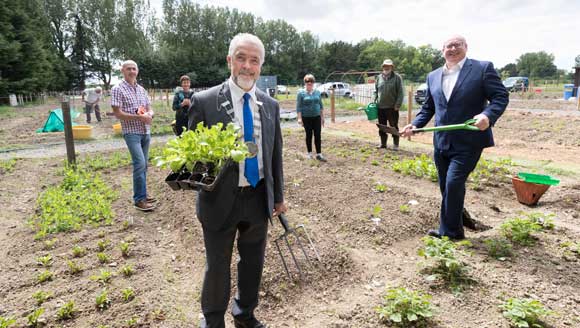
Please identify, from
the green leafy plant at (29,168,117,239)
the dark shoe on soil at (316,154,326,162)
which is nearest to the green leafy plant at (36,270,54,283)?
the green leafy plant at (29,168,117,239)

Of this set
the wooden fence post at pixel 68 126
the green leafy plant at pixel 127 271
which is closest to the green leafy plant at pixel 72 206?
the wooden fence post at pixel 68 126

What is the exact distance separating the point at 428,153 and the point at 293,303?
21.1 feet

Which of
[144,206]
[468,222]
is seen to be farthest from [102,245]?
[468,222]

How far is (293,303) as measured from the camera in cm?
289

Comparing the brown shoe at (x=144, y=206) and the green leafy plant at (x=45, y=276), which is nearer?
the green leafy plant at (x=45, y=276)

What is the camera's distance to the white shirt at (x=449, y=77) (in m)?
3.68

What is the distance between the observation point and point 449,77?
12.3 feet

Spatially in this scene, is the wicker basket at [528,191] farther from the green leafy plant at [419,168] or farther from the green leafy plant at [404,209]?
the green leafy plant at [404,209]

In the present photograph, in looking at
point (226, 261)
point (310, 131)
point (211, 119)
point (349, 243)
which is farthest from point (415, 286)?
point (310, 131)

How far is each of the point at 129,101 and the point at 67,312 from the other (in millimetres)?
2695

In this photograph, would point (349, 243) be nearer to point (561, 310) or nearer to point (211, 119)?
point (561, 310)

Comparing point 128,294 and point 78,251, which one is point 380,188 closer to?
point 128,294

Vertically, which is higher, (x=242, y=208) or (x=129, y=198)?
(x=242, y=208)

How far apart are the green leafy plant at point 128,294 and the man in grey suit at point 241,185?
0.85 meters
